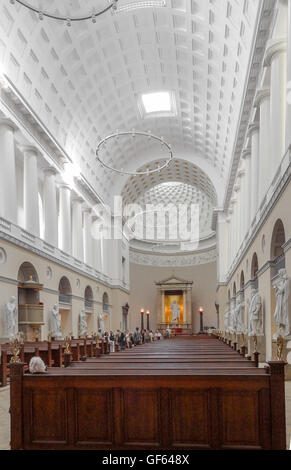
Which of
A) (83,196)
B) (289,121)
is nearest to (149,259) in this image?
(83,196)

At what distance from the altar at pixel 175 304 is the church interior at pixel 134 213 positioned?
178 mm

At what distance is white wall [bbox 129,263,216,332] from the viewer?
42.8 m

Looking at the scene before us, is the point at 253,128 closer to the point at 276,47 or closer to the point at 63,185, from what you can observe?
the point at 276,47

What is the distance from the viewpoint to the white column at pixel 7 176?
17.7 metres

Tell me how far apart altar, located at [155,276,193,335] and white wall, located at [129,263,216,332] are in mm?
1470

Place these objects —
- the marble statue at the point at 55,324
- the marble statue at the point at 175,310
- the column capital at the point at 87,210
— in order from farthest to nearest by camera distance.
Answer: the marble statue at the point at 175,310 → the column capital at the point at 87,210 → the marble statue at the point at 55,324

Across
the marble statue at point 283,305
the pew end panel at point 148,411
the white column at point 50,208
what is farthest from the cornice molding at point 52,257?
the pew end panel at point 148,411

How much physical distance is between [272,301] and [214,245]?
94.0 feet

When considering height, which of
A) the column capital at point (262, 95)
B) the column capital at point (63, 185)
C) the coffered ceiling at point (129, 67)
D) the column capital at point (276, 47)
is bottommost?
the column capital at point (63, 185)

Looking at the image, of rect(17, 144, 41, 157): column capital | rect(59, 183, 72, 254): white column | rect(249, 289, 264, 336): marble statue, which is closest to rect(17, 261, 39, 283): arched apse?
rect(59, 183, 72, 254): white column

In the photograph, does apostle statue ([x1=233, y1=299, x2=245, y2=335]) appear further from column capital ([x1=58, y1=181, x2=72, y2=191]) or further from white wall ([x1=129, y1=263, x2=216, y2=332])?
white wall ([x1=129, y1=263, x2=216, y2=332])

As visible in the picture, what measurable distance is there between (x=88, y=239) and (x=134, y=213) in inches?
446

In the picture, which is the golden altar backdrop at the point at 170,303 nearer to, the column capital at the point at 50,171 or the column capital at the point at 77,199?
the column capital at the point at 77,199

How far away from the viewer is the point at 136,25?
68.4ft
